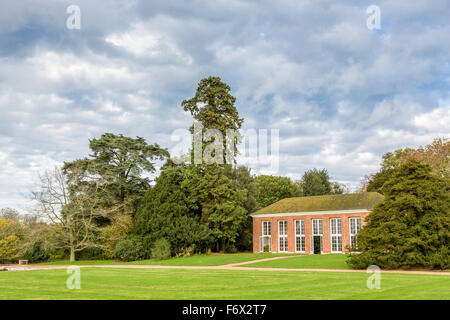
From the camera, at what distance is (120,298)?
12.4 metres

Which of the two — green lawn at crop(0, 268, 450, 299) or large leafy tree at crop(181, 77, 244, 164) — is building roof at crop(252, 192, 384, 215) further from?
green lawn at crop(0, 268, 450, 299)

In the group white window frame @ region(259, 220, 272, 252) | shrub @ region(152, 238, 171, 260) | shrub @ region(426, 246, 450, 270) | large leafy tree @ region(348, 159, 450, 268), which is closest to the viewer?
shrub @ region(426, 246, 450, 270)

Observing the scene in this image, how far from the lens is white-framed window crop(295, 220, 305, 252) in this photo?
142ft

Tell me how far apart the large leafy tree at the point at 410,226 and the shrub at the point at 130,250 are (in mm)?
20596

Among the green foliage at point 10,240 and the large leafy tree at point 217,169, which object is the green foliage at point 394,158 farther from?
the green foliage at point 10,240

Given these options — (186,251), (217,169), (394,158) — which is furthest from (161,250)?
(394,158)

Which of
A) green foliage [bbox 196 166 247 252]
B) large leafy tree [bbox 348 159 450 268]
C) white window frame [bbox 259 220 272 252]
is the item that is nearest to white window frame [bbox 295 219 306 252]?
white window frame [bbox 259 220 272 252]

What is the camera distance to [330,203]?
4256cm

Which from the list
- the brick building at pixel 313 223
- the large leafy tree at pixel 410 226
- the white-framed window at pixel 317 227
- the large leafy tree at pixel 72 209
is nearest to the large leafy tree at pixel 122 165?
the large leafy tree at pixel 72 209

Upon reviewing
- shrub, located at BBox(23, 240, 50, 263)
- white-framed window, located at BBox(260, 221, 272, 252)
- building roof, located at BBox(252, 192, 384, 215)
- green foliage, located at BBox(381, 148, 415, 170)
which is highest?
green foliage, located at BBox(381, 148, 415, 170)

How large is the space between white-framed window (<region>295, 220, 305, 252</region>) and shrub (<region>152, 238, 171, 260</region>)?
1302 centimetres

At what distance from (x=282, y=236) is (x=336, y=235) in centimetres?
589
